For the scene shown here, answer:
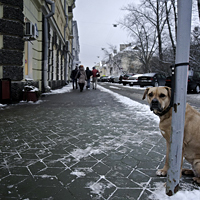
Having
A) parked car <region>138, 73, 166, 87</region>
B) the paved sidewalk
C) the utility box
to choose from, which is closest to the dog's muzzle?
the paved sidewalk

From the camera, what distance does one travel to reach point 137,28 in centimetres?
3831

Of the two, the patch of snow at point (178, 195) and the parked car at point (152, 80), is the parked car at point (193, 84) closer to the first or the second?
the parked car at point (152, 80)

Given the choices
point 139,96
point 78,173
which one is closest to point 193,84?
point 139,96

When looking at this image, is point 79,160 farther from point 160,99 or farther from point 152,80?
point 152,80

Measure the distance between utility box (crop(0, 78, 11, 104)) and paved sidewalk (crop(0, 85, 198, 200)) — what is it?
9.71ft

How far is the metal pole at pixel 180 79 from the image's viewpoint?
6.41ft

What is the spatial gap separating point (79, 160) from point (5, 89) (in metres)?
6.16

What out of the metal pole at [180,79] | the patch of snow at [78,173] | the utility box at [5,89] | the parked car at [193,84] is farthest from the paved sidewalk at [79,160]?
the parked car at [193,84]

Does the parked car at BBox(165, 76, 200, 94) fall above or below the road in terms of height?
above

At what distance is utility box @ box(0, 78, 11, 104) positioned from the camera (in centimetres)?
802

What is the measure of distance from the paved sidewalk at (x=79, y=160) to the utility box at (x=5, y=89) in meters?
2.96

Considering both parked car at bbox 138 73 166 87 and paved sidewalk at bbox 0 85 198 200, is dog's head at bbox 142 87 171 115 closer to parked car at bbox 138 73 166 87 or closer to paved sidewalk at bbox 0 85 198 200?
paved sidewalk at bbox 0 85 198 200

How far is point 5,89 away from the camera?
8.10 m

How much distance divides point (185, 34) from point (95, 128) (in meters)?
3.49
